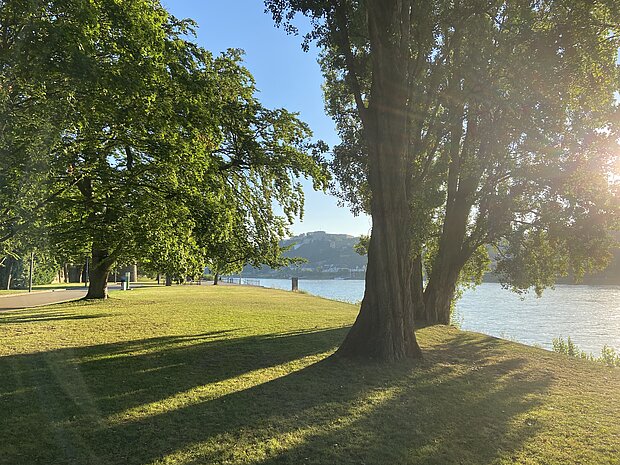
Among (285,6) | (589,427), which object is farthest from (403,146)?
(589,427)

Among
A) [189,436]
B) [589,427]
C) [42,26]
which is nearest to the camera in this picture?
[189,436]

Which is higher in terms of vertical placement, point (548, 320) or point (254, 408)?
point (254, 408)

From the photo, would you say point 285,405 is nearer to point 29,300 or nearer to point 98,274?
point 98,274

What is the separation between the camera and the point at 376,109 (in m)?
8.74

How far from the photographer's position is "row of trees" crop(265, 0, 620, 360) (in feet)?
28.6

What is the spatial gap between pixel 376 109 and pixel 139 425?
21.8 ft

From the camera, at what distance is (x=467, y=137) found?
14.5 meters

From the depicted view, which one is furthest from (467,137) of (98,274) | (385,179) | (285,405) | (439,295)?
(98,274)

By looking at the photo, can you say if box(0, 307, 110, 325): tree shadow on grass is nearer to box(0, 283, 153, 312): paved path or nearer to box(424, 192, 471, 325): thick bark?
box(0, 283, 153, 312): paved path

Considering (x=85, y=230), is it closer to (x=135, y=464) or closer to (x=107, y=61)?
(x=107, y=61)

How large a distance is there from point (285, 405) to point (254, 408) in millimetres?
417

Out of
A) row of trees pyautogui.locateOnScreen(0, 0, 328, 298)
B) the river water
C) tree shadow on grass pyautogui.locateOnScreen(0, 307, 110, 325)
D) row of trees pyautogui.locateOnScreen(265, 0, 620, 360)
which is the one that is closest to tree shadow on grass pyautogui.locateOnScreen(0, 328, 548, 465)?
row of trees pyautogui.locateOnScreen(265, 0, 620, 360)

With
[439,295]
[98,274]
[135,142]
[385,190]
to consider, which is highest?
[135,142]

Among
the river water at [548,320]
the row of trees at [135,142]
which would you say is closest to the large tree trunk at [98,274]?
the row of trees at [135,142]
